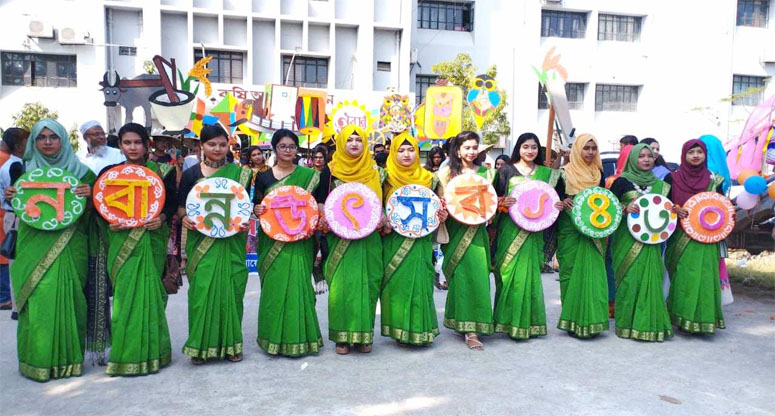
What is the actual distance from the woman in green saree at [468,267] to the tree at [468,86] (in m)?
14.5

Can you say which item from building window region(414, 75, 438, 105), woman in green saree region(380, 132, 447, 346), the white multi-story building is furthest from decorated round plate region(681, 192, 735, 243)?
building window region(414, 75, 438, 105)

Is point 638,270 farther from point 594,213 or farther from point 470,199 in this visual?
point 470,199

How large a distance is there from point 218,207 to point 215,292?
539 mm

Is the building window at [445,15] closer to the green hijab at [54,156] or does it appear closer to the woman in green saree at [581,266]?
the woman in green saree at [581,266]

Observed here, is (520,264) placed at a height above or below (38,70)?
below

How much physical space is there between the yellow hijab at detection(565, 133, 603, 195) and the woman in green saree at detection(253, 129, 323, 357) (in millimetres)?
2015

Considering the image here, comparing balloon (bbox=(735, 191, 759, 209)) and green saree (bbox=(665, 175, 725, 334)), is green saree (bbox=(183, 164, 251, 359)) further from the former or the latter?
balloon (bbox=(735, 191, 759, 209))

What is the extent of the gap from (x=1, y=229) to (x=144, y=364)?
284 centimetres

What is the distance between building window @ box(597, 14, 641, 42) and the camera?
2298cm

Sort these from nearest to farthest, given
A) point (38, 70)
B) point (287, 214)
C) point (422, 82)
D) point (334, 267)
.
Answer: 1. point (287, 214)
2. point (334, 267)
3. point (38, 70)
4. point (422, 82)

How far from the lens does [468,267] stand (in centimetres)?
448

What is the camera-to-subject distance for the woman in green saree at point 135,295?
3.69 m

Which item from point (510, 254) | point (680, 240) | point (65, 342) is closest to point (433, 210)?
point (510, 254)

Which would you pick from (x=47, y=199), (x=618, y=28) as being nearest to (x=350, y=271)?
(x=47, y=199)
